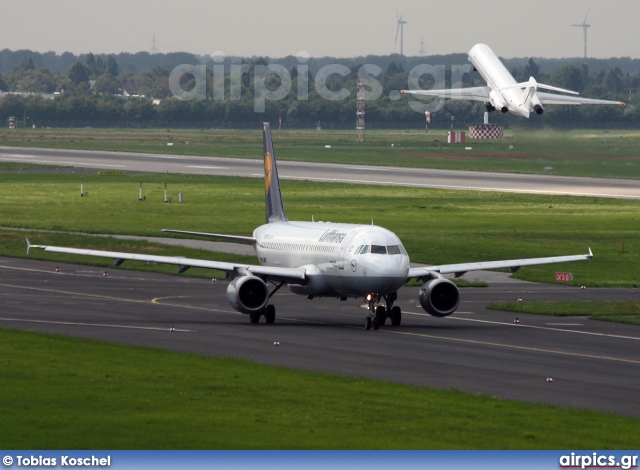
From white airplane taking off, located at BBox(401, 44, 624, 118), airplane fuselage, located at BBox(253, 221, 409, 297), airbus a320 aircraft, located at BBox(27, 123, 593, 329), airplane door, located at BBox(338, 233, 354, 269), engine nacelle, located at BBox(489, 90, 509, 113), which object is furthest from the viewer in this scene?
engine nacelle, located at BBox(489, 90, 509, 113)

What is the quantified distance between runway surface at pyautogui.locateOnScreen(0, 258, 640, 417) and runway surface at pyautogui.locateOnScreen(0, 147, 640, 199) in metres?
69.9

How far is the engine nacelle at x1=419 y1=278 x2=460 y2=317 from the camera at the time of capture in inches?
2040

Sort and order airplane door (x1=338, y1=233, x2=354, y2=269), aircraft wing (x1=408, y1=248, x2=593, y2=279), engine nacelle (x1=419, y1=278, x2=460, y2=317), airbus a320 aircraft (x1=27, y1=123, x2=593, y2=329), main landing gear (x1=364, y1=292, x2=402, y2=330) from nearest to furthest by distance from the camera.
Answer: airbus a320 aircraft (x1=27, y1=123, x2=593, y2=329) < airplane door (x1=338, y1=233, x2=354, y2=269) < main landing gear (x1=364, y1=292, x2=402, y2=330) < engine nacelle (x1=419, y1=278, x2=460, y2=317) < aircraft wing (x1=408, y1=248, x2=593, y2=279)

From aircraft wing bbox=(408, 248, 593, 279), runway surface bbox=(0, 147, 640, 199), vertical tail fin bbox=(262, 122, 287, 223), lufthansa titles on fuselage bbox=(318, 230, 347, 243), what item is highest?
vertical tail fin bbox=(262, 122, 287, 223)

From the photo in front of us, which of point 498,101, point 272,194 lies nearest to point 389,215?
point 498,101

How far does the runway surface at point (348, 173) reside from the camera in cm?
13800

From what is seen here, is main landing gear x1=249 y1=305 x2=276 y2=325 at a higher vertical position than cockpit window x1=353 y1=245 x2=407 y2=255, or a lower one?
lower

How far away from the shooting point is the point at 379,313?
2040 inches

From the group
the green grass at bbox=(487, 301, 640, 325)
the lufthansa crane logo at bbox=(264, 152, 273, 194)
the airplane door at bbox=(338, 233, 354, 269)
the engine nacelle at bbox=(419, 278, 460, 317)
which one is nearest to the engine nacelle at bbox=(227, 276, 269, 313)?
the airplane door at bbox=(338, 233, 354, 269)

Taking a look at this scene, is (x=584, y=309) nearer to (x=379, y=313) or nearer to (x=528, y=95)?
(x=379, y=313)

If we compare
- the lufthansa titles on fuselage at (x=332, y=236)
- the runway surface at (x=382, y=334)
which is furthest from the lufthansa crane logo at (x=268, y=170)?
the lufthansa titles on fuselage at (x=332, y=236)

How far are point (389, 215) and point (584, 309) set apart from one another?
48.9m

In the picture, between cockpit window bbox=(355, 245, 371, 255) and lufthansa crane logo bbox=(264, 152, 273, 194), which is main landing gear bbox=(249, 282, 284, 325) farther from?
lufthansa crane logo bbox=(264, 152, 273, 194)

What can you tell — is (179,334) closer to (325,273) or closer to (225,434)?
(325,273)
